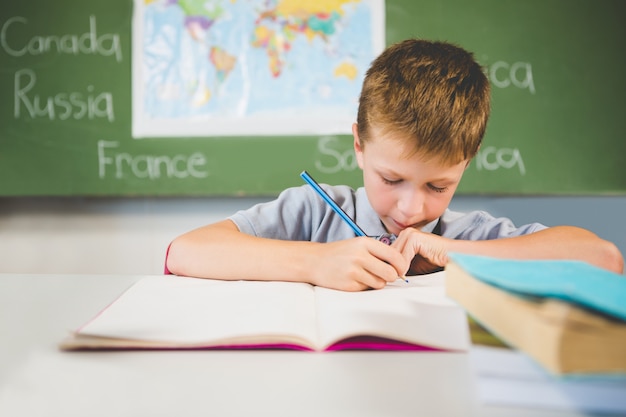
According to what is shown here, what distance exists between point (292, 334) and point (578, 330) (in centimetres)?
23

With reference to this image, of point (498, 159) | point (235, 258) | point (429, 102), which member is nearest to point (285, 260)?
point (235, 258)

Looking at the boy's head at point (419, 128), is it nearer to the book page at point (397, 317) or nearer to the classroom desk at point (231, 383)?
the book page at point (397, 317)

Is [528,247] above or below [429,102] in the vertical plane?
below

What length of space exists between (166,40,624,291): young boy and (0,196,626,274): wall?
0.66 meters

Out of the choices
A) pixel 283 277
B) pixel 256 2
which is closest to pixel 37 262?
pixel 256 2

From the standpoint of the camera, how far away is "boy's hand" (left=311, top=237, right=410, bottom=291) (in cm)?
64

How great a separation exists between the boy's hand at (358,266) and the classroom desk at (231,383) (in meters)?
0.21

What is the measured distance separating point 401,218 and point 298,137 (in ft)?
2.66

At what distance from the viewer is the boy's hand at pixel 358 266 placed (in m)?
0.64

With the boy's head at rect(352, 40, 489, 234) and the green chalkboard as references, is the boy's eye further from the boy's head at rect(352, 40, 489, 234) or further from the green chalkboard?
the green chalkboard

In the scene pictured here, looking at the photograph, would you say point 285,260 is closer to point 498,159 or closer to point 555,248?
point 555,248

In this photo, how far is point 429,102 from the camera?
89 cm

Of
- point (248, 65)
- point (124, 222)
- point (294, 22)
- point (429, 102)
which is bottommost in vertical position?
point (124, 222)

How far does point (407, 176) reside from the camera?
875 mm
